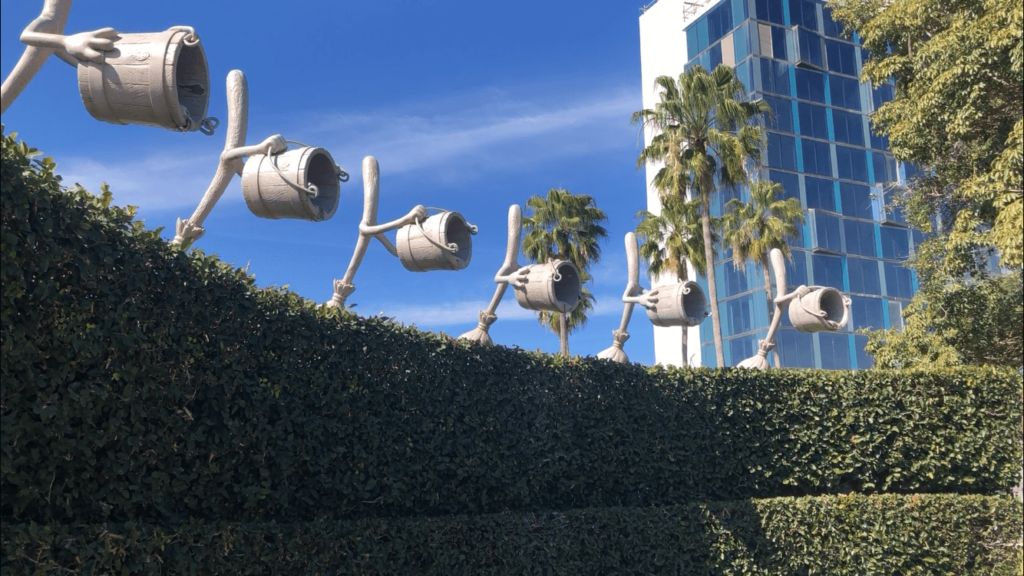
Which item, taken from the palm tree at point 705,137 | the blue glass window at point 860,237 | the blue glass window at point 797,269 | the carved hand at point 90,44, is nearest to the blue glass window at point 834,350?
the blue glass window at point 797,269

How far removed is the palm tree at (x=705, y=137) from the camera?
24172 mm

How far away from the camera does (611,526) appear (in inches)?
390

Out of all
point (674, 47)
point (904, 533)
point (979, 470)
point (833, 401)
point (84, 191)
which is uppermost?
point (674, 47)

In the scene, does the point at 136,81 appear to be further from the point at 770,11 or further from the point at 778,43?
the point at 770,11

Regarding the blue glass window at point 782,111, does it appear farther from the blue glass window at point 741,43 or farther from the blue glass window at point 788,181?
the blue glass window at point 741,43

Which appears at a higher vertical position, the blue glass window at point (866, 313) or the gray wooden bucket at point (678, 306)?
the blue glass window at point (866, 313)

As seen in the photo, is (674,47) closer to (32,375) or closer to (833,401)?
(833,401)

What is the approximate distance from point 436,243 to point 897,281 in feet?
120

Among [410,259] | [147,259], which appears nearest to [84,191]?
[147,259]

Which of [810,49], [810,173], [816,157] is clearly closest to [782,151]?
[810,173]

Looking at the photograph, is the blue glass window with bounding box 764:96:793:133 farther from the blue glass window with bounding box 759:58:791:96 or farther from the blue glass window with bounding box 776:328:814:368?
the blue glass window with bounding box 776:328:814:368

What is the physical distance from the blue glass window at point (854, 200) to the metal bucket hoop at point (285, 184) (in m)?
36.9

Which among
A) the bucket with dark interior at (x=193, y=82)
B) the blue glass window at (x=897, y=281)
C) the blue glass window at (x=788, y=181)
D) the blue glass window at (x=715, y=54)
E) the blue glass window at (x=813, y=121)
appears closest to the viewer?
the bucket with dark interior at (x=193, y=82)

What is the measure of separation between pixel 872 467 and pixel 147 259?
9821 millimetres
